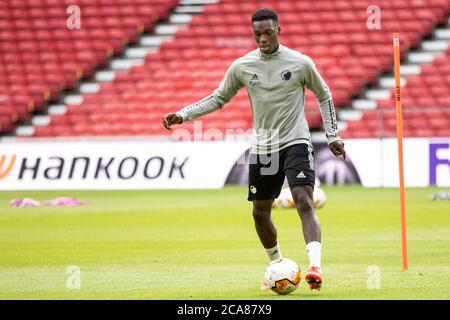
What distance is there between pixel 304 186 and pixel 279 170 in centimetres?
32

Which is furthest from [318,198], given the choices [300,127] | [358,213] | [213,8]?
[213,8]

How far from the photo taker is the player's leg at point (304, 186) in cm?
947

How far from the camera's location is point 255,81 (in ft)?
32.1

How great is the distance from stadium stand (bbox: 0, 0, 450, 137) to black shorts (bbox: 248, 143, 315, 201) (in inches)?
698

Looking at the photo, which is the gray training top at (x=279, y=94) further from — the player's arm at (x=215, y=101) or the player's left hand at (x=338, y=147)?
the player's arm at (x=215, y=101)

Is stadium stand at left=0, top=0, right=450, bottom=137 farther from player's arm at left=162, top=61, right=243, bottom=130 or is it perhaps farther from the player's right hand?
the player's right hand

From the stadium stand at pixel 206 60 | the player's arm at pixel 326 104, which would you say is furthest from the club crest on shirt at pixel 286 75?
the stadium stand at pixel 206 60

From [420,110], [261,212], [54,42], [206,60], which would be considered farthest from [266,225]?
[54,42]

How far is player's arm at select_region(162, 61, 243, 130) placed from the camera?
1004cm

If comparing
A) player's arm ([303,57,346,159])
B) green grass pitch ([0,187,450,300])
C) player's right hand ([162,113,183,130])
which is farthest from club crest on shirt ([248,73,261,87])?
green grass pitch ([0,187,450,300])

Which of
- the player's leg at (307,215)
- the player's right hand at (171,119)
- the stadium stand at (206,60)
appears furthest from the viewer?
the stadium stand at (206,60)

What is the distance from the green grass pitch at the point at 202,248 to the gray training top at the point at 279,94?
53.5 inches

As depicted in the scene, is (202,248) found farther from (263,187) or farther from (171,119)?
(263,187)
